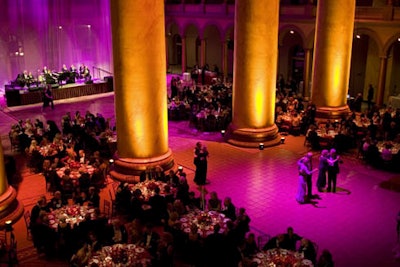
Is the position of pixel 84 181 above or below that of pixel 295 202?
above

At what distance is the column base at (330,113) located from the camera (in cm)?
1947

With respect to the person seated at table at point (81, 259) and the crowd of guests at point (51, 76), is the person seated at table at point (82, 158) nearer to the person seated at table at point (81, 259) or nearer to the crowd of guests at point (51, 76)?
the person seated at table at point (81, 259)

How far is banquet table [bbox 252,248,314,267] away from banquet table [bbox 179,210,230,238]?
3.79 feet

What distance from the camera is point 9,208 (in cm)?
1088

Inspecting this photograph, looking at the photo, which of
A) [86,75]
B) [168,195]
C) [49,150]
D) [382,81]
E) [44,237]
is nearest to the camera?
[44,237]

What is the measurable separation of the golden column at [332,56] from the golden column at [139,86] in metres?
8.73

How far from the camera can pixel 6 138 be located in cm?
1878

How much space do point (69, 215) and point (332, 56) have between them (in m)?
13.2

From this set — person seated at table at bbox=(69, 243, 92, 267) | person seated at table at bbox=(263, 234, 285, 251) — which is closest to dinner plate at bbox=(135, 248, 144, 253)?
person seated at table at bbox=(69, 243, 92, 267)

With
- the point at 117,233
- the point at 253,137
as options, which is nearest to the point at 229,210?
the point at 117,233

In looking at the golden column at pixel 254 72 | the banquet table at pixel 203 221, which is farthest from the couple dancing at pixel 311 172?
the golden column at pixel 254 72

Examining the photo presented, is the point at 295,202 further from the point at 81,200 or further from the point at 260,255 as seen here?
the point at 81,200

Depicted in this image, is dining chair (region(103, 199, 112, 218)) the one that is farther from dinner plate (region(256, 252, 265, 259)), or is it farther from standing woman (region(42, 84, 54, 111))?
standing woman (region(42, 84, 54, 111))

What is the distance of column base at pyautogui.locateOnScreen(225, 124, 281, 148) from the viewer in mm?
16766
